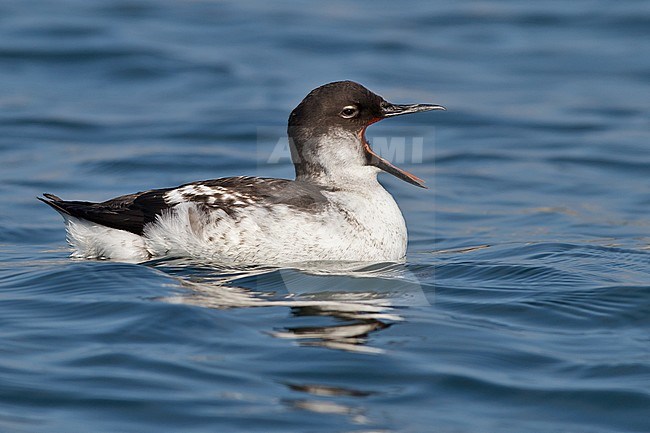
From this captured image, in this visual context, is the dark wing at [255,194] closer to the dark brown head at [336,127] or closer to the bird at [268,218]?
the bird at [268,218]

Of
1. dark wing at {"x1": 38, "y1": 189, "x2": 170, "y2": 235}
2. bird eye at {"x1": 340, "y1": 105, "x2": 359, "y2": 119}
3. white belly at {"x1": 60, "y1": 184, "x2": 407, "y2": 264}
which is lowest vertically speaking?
white belly at {"x1": 60, "y1": 184, "x2": 407, "y2": 264}

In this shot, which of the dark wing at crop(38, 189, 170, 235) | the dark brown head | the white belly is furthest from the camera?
the dark brown head

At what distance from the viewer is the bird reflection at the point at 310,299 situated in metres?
7.26

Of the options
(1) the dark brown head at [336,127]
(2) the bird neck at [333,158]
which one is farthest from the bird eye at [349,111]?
(2) the bird neck at [333,158]

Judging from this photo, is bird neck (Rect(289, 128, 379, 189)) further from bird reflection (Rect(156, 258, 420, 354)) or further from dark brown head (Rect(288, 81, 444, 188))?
bird reflection (Rect(156, 258, 420, 354))

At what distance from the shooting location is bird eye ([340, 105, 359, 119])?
934cm

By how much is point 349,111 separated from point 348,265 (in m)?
1.30

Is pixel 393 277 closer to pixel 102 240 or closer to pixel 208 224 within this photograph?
pixel 208 224

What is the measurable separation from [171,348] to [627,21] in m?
14.7

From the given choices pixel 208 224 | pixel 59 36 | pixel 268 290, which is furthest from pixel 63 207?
pixel 59 36

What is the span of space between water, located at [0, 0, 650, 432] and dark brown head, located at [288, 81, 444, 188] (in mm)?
963

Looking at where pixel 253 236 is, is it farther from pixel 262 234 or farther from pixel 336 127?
pixel 336 127

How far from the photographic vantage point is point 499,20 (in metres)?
20.3

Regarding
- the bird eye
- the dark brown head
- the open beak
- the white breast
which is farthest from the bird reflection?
the bird eye
